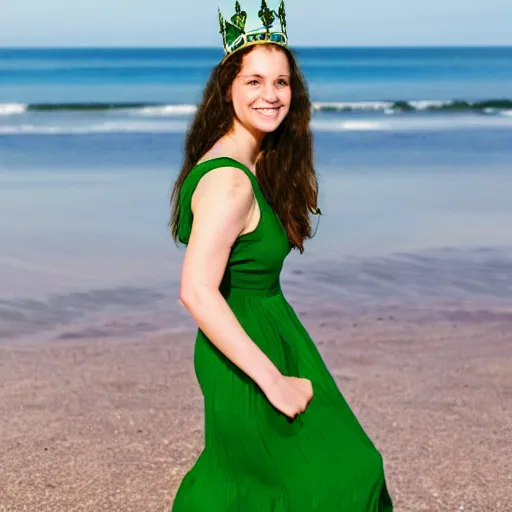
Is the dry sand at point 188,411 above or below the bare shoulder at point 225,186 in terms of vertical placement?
below

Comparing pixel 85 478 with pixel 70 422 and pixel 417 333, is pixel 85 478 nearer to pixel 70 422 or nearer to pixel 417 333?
pixel 70 422

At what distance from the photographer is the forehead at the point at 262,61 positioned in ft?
8.48

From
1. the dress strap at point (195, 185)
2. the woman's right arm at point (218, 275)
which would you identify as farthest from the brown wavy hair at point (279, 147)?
the woman's right arm at point (218, 275)

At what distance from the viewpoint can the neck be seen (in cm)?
264

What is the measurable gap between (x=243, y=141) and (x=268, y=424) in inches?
29.2

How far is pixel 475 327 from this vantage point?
632cm

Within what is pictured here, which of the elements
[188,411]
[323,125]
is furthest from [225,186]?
[323,125]

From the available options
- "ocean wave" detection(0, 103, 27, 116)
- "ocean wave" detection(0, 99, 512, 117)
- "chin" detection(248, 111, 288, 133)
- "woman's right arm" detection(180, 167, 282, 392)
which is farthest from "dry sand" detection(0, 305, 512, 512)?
"ocean wave" detection(0, 103, 27, 116)

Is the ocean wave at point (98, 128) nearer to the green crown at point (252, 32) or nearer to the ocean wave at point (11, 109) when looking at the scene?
the ocean wave at point (11, 109)

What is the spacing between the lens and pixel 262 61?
8.48ft

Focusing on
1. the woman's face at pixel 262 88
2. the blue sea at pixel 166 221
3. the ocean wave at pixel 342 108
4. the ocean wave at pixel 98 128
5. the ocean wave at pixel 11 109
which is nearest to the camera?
the woman's face at pixel 262 88

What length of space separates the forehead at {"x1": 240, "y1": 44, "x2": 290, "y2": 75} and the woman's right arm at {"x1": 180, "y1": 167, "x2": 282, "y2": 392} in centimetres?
35

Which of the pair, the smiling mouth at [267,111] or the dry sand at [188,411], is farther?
the dry sand at [188,411]

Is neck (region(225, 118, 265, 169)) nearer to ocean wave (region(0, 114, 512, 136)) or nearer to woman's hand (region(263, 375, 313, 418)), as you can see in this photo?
woman's hand (region(263, 375, 313, 418))
